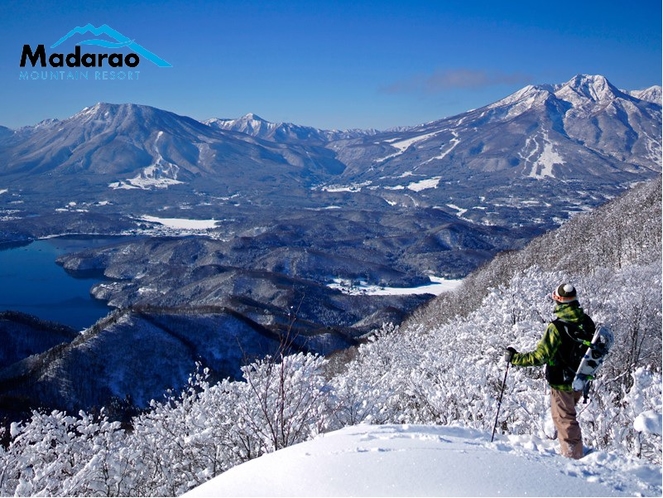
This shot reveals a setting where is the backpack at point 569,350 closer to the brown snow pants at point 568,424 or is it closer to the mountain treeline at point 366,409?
the brown snow pants at point 568,424

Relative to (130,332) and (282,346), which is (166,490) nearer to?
(282,346)

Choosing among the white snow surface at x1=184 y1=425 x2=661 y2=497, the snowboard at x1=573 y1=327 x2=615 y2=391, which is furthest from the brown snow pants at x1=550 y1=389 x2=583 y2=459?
the snowboard at x1=573 y1=327 x2=615 y2=391

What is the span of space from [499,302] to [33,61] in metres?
29.2

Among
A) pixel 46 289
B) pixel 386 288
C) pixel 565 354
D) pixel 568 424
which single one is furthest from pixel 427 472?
pixel 46 289

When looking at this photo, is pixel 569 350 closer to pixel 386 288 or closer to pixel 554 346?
pixel 554 346

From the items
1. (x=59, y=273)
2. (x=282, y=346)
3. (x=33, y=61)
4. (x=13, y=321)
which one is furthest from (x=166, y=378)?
(x=59, y=273)

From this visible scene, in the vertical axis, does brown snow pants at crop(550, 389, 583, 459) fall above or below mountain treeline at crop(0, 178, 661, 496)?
above

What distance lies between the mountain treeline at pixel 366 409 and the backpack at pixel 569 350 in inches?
46.8

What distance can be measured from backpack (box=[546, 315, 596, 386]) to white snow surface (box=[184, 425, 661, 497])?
4.03ft

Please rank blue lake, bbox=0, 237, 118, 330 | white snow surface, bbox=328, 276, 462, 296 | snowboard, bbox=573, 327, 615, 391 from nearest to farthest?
1. snowboard, bbox=573, 327, 615, 391
2. blue lake, bbox=0, 237, 118, 330
3. white snow surface, bbox=328, 276, 462, 296

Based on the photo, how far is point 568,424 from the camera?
8.55m

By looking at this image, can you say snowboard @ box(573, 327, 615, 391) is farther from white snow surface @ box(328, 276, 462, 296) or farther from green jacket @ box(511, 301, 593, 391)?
white snow surface @ box(328, 276, 462, 296)

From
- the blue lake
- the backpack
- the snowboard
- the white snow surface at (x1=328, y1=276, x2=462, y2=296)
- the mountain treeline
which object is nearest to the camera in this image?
the snowboard

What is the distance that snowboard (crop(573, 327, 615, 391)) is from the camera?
26.1 ft
